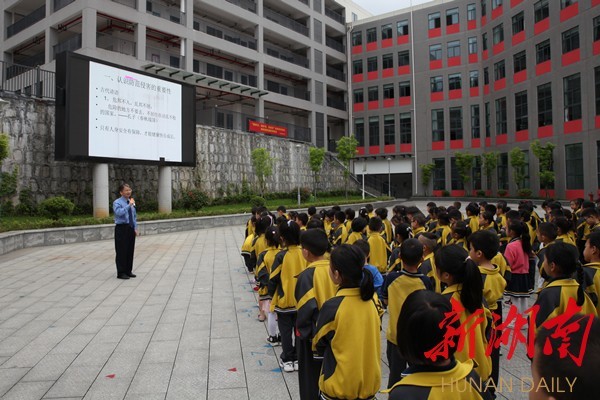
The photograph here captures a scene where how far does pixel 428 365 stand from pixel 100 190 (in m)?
15.2

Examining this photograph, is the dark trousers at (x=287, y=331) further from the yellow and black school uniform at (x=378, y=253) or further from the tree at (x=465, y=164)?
the tree at (x=465, y=164)

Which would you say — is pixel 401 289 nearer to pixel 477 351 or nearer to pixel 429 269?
pixel 477 351

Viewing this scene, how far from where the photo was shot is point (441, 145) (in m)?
34.0

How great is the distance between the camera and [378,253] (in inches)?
222

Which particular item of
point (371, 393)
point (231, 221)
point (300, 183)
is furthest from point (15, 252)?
point (300, 183)

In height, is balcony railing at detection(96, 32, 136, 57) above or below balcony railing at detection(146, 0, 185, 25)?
below

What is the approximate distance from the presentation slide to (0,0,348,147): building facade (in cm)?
719

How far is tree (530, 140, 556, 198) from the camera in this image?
78.4ft

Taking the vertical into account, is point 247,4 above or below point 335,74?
above

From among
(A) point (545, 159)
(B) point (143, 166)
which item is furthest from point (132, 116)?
(A) point (545, 159)

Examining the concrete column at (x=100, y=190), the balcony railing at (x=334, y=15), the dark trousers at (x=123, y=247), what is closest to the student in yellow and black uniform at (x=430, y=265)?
the dark trousers at (x=123, y=247)

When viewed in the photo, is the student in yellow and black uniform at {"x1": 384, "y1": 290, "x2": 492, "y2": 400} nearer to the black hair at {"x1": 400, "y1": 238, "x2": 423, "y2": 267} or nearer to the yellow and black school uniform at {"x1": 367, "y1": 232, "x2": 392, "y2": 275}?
the black hair at {"x1": 400, "y1": 238, "x2": 423, "y2": 267}

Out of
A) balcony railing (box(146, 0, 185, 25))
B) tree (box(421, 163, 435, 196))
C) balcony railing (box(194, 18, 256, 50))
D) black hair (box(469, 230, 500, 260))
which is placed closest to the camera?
black hair (box(469, 230, 500, 260))

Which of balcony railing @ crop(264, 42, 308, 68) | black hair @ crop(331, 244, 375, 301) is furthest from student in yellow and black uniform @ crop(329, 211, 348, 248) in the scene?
balcony railing @ crop(264, 42, 308, 68)
